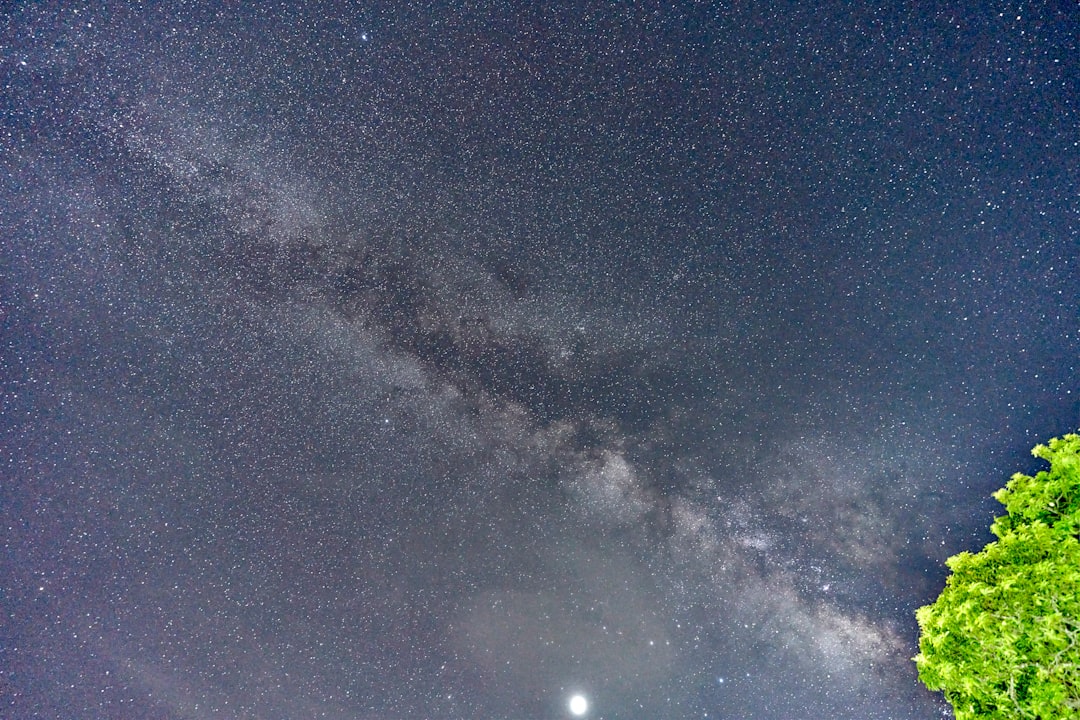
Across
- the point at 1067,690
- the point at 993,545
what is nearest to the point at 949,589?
the point at 993,545

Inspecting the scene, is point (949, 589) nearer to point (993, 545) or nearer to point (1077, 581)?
point (993, 545)

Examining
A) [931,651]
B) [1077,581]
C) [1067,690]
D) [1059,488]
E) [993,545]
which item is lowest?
[1067,690]

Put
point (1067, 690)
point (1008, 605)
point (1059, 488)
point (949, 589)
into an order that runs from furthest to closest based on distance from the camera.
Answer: point (949, 589) < point (1059, 488) < point (1008, 605) < point (1067, 690)

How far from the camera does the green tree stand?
597 cm

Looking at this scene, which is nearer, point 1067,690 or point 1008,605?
point 1067,690

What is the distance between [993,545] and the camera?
714cm

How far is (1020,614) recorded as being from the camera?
625 cm

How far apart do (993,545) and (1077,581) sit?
3.85ft

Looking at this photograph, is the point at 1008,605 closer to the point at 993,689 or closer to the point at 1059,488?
the point at 993,689

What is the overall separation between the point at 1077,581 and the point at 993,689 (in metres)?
1.83

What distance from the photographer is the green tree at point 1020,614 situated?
597 cm

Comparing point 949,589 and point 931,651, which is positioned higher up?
point 949,589

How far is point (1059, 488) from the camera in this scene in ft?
22.7

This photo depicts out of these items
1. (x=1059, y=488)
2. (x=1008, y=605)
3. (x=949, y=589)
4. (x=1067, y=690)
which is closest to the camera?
(x=1067, y=690)
